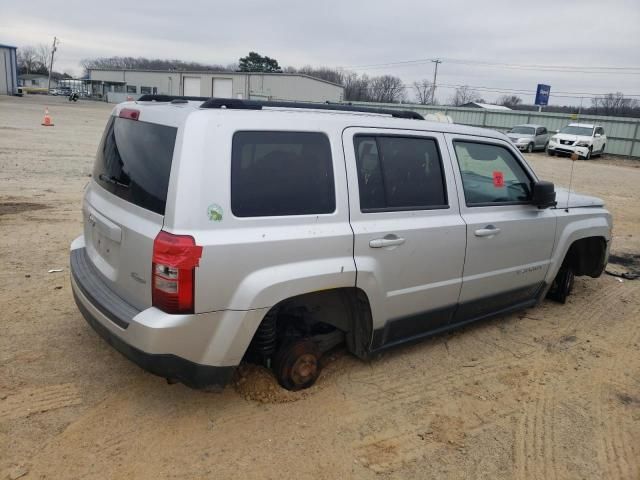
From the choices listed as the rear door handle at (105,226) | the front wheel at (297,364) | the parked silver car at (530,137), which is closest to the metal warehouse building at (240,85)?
the parked silver car at (530,137)

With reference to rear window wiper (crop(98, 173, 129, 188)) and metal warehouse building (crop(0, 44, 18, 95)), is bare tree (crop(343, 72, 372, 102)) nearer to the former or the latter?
metal warehouse building (crop(0, 44, 18, 95))

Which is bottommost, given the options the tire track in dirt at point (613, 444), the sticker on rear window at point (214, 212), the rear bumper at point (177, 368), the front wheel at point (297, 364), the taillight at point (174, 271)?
the tire track in dirt at point (613, 444)

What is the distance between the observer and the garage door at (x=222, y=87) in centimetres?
5675

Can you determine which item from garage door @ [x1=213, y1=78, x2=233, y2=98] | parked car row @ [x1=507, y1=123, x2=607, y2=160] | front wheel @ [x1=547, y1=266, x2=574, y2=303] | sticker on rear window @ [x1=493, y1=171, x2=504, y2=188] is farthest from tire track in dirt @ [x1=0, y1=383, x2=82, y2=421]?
garage door @ [x1=213, y1=78, x2=233, y2=98]

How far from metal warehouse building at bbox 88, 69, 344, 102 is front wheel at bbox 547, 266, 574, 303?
43101mm

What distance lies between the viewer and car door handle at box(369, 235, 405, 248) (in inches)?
128

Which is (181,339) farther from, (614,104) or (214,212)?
(614,104)

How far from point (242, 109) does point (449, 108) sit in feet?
135

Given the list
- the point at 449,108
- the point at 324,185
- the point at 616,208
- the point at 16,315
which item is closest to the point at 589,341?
the point at 324,185

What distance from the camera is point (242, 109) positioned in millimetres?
2918

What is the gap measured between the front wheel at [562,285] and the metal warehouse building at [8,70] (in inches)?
→ 2520

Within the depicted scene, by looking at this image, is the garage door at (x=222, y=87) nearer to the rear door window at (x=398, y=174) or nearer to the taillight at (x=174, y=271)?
the rear door window at (x=398, y=174)

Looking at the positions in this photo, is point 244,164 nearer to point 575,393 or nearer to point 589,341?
point 575,393

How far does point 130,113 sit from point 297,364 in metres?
→ 1.94
